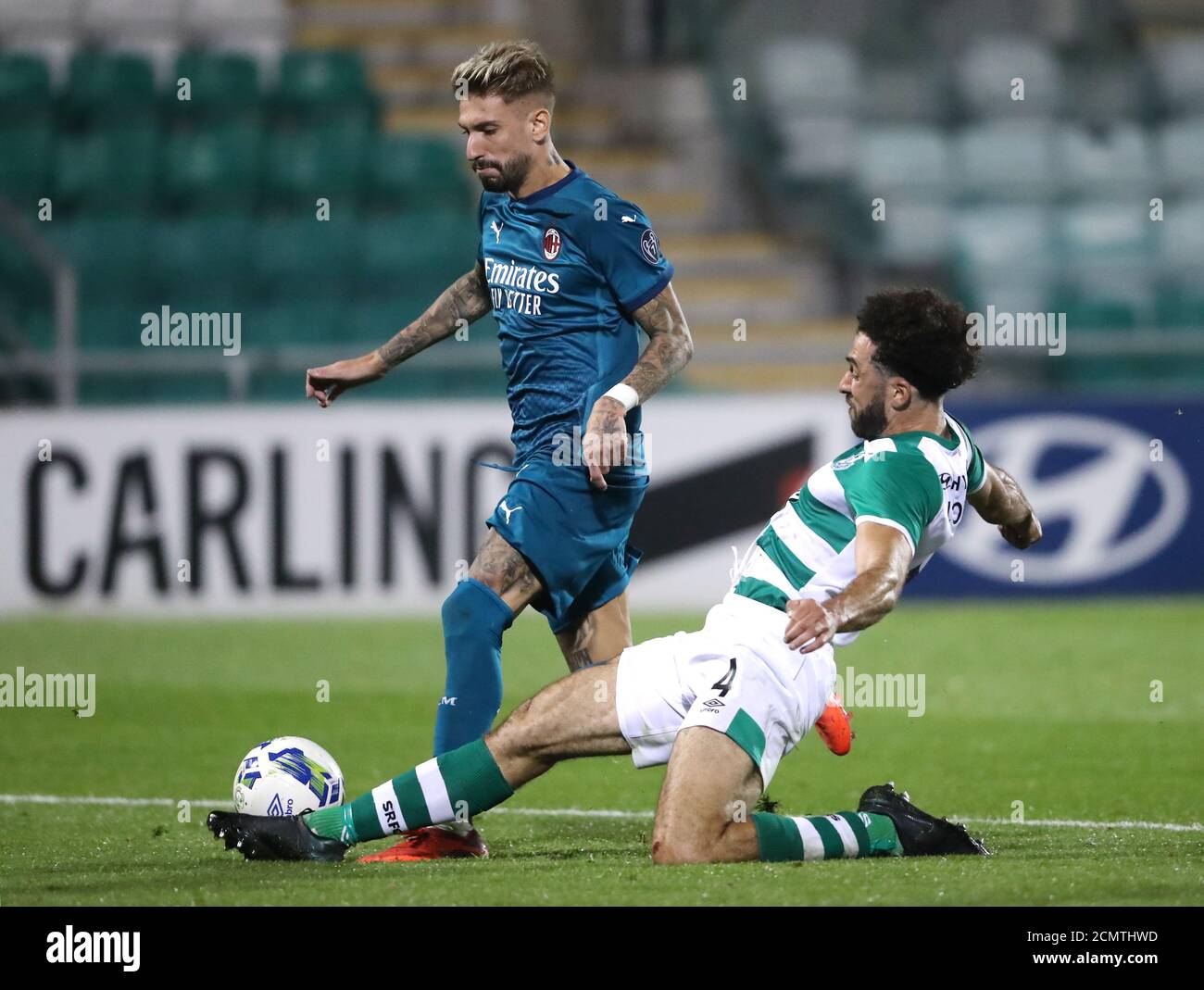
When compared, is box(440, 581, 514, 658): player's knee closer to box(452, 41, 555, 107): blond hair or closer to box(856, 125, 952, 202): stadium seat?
box(452, 41, 555, 107): blond hair

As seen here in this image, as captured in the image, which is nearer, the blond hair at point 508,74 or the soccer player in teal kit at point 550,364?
the soccer player in teal kit at point 550,364

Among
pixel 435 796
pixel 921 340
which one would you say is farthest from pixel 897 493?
pixel 435 796

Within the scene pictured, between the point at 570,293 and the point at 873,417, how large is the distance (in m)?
1.10

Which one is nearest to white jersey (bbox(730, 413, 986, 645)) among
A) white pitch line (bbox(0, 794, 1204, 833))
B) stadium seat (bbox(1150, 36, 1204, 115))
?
white pitch line (bbox(0, 794, 1204, 833))

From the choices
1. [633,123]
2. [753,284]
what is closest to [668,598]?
[753,284]

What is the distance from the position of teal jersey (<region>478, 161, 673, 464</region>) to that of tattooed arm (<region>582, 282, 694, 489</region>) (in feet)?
0.20

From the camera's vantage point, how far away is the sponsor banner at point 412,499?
37.6 ft

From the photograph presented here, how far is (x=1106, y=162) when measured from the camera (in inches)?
625

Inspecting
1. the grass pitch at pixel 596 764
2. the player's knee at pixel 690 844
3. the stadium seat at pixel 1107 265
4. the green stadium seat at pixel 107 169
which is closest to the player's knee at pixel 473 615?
the grass pitch at pixel 596 764

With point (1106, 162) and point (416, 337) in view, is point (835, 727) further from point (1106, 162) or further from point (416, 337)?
point (1106, 162)

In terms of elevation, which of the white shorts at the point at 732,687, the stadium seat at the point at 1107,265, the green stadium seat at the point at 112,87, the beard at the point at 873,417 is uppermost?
the green stadium seat at the point at 112,87

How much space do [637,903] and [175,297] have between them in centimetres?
1027

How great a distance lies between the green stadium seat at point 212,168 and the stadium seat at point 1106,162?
6440mm

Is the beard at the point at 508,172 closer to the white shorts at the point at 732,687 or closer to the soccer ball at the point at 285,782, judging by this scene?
the white shorts at the point at 732,687
